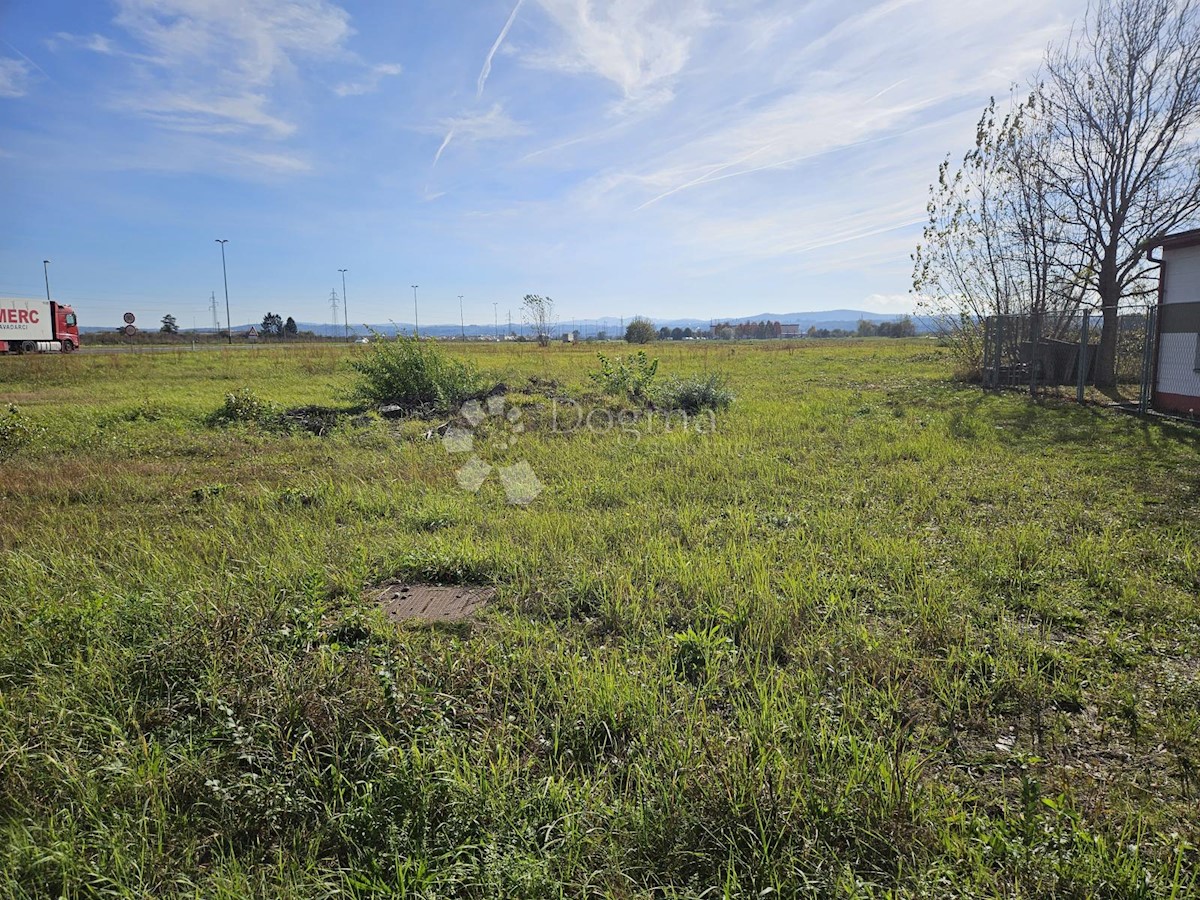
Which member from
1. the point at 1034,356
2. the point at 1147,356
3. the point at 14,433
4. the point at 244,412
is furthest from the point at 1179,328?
the point at 14,433

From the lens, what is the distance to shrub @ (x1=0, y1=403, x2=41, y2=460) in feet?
27.1

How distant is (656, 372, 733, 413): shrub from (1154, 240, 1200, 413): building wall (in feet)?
24.2

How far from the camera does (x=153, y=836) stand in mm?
1998

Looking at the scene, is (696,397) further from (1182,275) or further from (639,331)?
(639,331)

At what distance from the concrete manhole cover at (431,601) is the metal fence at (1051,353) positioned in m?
14.5

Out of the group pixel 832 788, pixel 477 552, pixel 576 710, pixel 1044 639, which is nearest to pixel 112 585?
pixel 477 552

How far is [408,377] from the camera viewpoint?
41.8 feet

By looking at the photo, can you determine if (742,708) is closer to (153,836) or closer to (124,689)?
(153,836)

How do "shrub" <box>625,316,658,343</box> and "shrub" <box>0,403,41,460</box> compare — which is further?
"shrub" <box>625,316,658,343</box>

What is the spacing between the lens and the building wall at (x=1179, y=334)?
9.72 metres

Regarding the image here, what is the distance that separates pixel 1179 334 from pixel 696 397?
26.5ft

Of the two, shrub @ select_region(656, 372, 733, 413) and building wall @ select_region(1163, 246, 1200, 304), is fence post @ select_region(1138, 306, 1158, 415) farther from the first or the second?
shrub @ select_region(656, 372, 733, 413)

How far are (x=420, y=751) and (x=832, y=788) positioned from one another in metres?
1.50

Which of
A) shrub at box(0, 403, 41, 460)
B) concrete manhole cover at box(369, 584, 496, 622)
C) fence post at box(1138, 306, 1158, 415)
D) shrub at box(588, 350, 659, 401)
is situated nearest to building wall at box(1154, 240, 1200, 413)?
fence post at box(1138, 306, 1158, 415)
